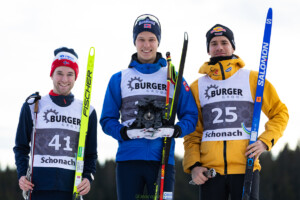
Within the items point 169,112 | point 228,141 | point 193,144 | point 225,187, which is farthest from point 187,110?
point 225,187

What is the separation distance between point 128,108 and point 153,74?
0.51 metres

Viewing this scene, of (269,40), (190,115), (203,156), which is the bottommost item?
(203,156)

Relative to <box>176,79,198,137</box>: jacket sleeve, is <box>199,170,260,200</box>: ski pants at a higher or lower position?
lower

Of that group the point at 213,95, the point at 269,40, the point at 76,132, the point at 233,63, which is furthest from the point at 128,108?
the point at 269,40

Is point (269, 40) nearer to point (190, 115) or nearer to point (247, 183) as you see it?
point (190, 115)

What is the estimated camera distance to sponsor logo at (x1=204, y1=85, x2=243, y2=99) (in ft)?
15.6

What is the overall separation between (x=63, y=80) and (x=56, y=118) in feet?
1.46

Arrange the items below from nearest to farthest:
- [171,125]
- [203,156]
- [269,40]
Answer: [171,125] → [203,156] → [269,40]

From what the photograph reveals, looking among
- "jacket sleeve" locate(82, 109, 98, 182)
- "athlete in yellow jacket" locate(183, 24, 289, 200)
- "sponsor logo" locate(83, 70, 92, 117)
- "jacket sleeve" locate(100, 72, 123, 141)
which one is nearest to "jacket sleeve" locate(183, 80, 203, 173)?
"athlete in yellow jacket" locate(183, 24, 289, 200)

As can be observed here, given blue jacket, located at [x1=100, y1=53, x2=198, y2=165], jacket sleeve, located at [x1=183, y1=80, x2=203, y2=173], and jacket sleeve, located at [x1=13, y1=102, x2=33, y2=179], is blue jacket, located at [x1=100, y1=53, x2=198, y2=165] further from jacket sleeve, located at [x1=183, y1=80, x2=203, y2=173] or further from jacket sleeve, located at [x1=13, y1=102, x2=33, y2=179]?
jacket sleeve, located at [x1=13, y1=102, x2=33, y2=179]

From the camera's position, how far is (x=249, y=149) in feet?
14.9

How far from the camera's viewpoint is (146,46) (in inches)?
187

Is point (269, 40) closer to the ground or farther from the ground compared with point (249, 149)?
farther from the ground

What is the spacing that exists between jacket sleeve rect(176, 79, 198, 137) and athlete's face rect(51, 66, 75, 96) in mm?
1288
